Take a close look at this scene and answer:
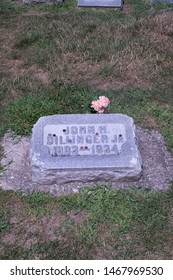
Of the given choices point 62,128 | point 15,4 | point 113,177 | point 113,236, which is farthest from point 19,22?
point 113,236

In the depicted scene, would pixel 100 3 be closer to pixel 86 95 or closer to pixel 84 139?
pixel 86 95

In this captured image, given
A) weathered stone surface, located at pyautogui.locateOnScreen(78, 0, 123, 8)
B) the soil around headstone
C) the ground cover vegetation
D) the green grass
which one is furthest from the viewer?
weathered stone surface, located at pyautogui.locateOnScreen(78, 0, 123, 8)

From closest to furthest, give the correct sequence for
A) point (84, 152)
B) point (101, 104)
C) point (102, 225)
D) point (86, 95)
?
point (102, 225) < point (84, 152) < point (101, 104) < point (86, 95)

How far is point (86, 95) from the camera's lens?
19.7 ft

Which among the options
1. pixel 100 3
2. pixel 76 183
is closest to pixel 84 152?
pixel 76 183

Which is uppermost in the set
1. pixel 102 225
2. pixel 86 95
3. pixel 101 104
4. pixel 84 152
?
pixel 101 104

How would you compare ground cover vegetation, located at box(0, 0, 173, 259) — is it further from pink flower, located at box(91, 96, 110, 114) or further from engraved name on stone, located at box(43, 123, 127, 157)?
pink flower, located at box(91, 96, 110, 114)

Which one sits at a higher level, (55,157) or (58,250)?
(55,157)

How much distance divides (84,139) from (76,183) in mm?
465

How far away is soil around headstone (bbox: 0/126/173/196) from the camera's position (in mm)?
4587

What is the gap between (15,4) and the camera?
28.5 ft

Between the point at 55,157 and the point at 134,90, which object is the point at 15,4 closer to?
the point at 134,90

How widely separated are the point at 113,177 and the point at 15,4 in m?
5.39

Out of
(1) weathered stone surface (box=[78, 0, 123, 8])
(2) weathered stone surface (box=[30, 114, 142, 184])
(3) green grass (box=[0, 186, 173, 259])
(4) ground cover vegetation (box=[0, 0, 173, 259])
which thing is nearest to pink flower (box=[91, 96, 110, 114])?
(2) weathered stone surface (box=[30, 114, 142, 184])
